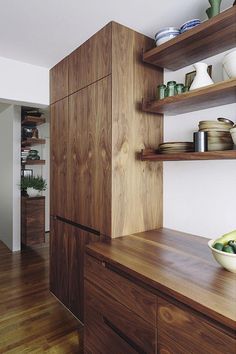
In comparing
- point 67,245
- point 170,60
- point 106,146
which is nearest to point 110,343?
point 67,245

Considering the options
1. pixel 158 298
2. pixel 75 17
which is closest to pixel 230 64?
pixel 75 17

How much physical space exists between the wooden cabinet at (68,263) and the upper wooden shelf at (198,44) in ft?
4.44

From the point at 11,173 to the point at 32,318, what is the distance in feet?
7.94

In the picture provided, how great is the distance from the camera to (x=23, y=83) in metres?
2.39

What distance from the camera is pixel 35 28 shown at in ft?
5.91

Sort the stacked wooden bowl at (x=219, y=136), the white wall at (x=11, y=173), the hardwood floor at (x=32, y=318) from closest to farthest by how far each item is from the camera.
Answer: the stacked wooden bowl at (x=219, y=136)
the hardwood floor at (x=32, y=318)
the white wall at (x=11, y=173)

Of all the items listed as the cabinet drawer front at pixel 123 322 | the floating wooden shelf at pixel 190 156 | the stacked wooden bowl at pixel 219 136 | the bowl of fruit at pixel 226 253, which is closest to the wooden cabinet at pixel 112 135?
the floating wooden shelf at pixel 190 156

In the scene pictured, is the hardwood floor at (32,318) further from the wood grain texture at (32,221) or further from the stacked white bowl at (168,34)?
the stacked white bowl at (168,34)

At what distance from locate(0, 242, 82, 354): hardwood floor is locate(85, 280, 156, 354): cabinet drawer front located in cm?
69

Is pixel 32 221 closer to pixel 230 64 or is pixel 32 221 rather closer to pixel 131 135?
pixel 131 135

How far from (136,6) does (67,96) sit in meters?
0.93

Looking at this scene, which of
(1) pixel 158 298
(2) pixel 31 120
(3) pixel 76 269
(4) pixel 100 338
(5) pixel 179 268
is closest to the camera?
(1) pixel 158 298

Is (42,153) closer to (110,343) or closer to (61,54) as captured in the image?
(61,54)

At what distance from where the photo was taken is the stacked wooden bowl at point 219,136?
1365mm
